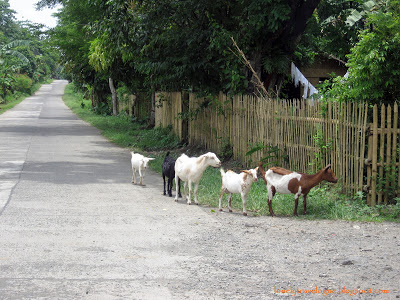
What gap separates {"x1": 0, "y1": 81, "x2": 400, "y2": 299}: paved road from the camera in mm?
5555

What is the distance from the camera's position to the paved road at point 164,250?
18.2 ft

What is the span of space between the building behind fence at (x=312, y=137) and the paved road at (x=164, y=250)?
141 centimetres

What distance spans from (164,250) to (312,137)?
5182mm

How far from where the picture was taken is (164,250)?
692 cm

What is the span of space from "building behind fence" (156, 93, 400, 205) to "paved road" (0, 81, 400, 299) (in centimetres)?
141

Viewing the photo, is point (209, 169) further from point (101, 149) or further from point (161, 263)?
point (161, 263)

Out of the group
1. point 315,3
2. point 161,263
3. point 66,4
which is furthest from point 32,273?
point 66,4

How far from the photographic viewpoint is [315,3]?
1400 cm

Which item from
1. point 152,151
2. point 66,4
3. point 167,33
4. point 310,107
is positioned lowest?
point 152,151

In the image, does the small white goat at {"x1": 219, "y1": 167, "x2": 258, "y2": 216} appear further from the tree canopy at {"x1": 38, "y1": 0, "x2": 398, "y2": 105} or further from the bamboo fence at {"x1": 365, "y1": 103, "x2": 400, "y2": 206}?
the tree canopy at {"x1": 38, "y1": 0, "x2": 398, "y2": 105}

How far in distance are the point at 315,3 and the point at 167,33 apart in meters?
4.24

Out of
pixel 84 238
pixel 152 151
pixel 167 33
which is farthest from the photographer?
pixel 152 151

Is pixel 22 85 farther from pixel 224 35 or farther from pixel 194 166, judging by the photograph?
pixel 194 166

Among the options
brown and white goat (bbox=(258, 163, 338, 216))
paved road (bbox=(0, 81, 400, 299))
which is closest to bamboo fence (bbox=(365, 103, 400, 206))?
brown and white goat (bbox=(258, 163, 338, 216))
